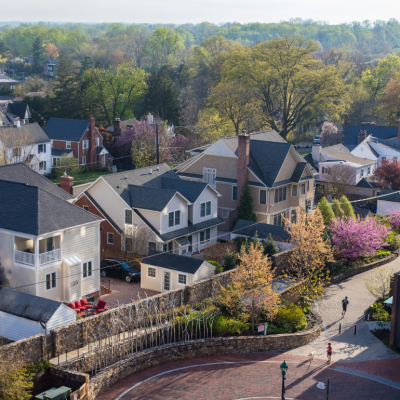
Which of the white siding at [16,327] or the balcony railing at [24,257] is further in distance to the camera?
the balcony railing at [24,257]

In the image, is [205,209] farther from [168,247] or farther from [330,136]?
[330,136]

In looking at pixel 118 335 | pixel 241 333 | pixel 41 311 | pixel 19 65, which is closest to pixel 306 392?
pixel 241 333

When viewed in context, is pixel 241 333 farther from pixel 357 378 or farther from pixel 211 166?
pixel 211 166

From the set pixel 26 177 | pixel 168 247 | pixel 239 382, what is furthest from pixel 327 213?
pixel 26 177

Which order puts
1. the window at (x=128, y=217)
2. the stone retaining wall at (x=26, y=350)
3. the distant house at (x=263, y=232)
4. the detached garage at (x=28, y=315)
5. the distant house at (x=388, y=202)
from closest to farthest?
1. the stone retaining wall at (x=26, y=350)
2. the detached garage at (x=28, y=315)
3. the window at (x=128, y=217)
4. the distant house at (x=263, y=232)
5. the distant house at (x=388, y=202)

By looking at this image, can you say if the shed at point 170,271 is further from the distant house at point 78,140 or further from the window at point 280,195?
the distant house at point 78,140

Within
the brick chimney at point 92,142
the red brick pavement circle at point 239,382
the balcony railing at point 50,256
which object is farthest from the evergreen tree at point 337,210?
the brick chimney at point 92,142
